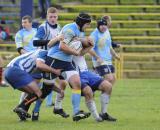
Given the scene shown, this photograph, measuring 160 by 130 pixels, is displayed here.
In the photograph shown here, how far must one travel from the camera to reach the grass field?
36.6 ft

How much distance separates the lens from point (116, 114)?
44.1 ft

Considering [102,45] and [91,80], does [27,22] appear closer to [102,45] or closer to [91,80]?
[102,45]

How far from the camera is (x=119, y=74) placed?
26.0 meters

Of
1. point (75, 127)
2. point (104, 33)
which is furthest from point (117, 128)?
point (104, 33)

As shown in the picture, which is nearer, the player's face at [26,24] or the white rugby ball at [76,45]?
the white rugby ball at [76,45]

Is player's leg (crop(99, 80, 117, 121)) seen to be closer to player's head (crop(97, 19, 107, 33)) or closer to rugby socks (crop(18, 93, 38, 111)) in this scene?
rugby socks (crop(18, 93, 38, 111))

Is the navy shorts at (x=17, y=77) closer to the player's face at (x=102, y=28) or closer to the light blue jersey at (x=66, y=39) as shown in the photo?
the light blue jersey at (x=66, y=39)

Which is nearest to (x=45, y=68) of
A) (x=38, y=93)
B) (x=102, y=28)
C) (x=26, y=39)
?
(x=38, y=93)

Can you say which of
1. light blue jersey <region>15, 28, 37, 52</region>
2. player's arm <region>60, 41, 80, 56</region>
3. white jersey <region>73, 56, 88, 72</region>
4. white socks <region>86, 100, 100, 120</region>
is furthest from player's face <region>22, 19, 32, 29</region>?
white socks <region>86, 100, 100, 120</region>

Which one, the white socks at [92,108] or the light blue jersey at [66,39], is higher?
the light blue jersey at [66,39]

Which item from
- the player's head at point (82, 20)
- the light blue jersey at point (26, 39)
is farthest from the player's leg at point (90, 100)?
the light blue jersey at point (26, 39)

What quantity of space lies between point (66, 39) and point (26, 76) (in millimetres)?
880

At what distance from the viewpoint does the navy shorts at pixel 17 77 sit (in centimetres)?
1187

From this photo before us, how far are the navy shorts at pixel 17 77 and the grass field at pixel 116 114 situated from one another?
1.99 feet
